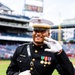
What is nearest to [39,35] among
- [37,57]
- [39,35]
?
[39,35]

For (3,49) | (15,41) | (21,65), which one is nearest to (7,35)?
(15,41)

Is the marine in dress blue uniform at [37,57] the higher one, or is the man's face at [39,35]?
the man's face at [39,35]

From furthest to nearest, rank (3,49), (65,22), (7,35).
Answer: (65,22), (7,35), (3,49)

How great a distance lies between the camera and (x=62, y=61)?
279 centimetres

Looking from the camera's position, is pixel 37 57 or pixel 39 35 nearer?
pixel 39 35

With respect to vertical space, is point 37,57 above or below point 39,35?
below

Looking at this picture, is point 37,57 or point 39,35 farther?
point 37,57

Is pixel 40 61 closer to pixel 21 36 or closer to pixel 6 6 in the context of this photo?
pixel 21 36

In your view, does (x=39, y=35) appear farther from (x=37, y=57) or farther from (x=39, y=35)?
(x=37, y=57)

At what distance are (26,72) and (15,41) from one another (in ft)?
160

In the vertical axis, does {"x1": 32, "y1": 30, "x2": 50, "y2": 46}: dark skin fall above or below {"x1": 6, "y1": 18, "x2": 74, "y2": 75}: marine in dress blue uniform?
above

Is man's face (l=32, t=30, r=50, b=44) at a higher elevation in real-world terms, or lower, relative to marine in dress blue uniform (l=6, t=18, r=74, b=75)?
higher

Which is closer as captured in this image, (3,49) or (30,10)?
(3,49)

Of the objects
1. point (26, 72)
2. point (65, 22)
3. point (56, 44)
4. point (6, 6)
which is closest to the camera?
point (56, 44)
